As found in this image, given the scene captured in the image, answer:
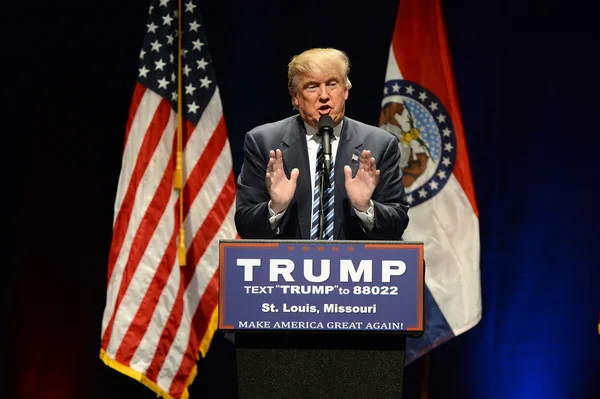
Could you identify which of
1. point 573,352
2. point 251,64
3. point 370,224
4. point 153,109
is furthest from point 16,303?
point 573,352

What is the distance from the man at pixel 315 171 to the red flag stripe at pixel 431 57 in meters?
1.74

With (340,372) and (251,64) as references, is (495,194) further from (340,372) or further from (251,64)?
(340,372)

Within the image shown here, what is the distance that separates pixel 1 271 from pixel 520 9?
3.18 metres

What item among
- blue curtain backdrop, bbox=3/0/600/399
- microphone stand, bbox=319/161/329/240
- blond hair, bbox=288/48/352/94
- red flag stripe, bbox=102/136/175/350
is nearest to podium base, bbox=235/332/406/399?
microphone stand, bbox=319/161/329/240

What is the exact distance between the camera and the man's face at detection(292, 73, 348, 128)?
255 cm

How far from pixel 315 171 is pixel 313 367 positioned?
0.61 metres

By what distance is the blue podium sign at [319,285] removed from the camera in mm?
2129

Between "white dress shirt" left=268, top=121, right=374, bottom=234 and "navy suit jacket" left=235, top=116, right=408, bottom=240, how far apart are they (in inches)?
0.6

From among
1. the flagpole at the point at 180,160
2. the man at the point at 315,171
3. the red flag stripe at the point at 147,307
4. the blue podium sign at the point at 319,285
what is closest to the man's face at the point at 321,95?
the man at the point at 315,171

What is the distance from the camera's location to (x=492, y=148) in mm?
4605

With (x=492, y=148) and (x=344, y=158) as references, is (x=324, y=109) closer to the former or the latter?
(x=344, y=158)

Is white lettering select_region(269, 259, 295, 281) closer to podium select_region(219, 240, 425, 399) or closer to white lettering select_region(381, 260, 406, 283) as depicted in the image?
podium select_region(219, 240, 425, 399)

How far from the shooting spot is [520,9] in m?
4.63

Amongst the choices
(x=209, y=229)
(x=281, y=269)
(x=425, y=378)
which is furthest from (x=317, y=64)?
(x=425, y=378)
